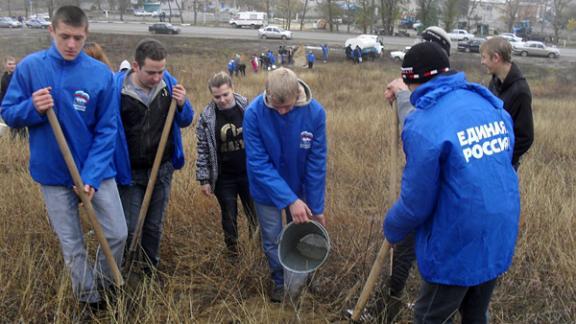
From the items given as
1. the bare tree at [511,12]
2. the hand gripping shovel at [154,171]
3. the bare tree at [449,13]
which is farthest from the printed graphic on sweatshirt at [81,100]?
the bare tree at [511,12]

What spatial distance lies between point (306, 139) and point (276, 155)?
0.66ft

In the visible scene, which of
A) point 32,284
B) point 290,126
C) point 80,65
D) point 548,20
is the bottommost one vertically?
point 32,284

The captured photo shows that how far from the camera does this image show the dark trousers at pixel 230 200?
11.4 feet

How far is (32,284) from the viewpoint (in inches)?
116

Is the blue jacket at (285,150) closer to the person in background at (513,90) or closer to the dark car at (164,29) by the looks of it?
the person in background at (513,90)

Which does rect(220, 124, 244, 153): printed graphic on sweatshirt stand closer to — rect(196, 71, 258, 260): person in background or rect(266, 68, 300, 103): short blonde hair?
rect(196, 71, 258, 260): person in background

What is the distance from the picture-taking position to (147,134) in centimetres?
309

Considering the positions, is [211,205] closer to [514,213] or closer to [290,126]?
[290,126]

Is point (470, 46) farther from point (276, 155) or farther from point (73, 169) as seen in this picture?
point (73, 169)

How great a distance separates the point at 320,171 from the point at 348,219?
1.05 m

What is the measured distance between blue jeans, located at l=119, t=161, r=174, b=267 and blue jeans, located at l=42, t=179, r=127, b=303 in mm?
331

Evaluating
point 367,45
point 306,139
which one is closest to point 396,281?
point 306,139

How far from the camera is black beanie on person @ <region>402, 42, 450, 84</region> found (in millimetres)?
2074

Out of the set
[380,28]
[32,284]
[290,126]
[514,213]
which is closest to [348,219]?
[290,126]
